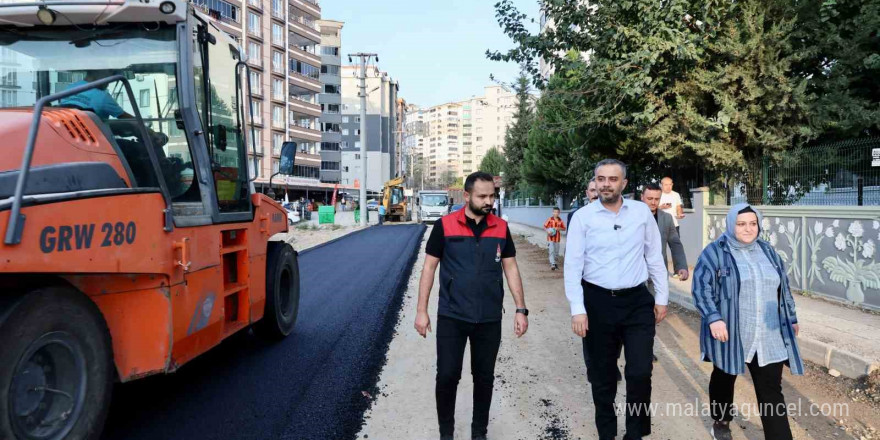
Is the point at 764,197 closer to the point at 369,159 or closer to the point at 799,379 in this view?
the point at 799,379

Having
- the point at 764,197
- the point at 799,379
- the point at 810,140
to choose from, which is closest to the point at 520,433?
the point at 799,379

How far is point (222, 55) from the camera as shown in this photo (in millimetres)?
5562

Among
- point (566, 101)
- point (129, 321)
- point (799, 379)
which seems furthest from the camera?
point (566, 101)

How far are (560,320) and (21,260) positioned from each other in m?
6.62

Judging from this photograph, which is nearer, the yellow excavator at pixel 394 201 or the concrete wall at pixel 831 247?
the concrete wall at pixel 831 247

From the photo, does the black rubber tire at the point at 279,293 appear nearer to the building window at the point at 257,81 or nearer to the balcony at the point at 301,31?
the building window at the point at 257,81

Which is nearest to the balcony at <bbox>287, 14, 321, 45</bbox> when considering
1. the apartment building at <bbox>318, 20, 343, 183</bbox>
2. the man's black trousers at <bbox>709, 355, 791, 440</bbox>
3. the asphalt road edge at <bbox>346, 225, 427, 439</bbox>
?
the apartment building at <bbox>318, 20, 343, 183</bbox>

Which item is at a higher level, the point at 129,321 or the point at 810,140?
the point at 810,140

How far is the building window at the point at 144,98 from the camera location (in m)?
4.50

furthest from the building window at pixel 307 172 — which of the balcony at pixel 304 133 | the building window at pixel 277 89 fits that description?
the building window at pixel 277 89

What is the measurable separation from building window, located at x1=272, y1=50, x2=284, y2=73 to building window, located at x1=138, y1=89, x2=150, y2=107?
6302 centimetres

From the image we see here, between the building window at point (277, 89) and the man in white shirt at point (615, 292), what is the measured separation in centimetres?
6466

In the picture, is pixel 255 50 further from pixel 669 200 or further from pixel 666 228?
pixel 666 228

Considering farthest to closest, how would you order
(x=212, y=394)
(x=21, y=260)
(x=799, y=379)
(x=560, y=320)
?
(x=560, y=320) → (x=799, y=379) → (x=212, y=394) → (x=21, y=260)
